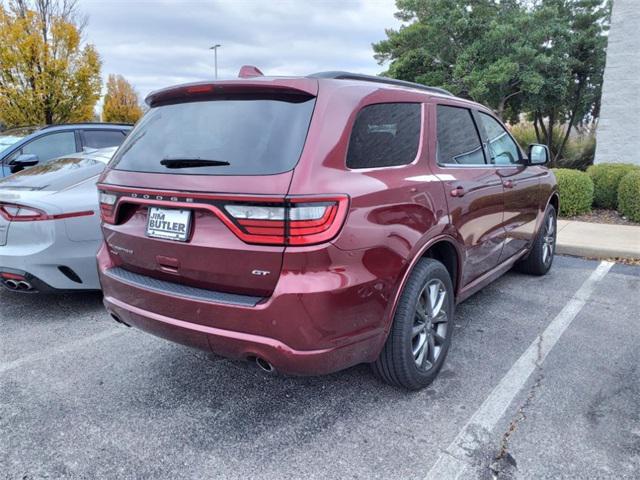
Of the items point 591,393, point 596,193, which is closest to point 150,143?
point 591,393

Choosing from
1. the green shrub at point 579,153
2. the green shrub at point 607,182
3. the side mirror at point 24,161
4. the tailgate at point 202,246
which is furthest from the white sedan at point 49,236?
the green shrub at point 579,153

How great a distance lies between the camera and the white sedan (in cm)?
379

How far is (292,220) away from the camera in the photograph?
2072 millimetres

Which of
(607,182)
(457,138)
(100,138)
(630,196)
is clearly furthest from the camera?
(607,182)

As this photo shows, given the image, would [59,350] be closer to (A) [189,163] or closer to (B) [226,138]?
(A) [189,163]

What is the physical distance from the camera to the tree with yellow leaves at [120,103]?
29359mm

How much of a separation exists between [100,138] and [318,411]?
217 inches

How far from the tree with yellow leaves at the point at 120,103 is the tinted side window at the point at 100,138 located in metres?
23.6

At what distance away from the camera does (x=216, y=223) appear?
2.25 m

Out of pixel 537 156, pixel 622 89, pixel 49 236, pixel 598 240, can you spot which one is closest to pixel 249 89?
pixel 49 236

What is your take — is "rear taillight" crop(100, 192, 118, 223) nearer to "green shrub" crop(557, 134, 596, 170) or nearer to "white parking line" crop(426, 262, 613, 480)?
"white parking line" crop(426, 262, 613, 480)

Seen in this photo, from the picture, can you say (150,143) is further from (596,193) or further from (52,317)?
(596,193)

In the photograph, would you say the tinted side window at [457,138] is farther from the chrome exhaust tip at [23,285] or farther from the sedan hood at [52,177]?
the chrome exhaust tip at [23,285]

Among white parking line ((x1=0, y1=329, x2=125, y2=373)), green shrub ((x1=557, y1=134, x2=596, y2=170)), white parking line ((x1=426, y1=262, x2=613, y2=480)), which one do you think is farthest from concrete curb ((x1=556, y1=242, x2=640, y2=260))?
green shrub ((x1=557, y1=134, x2=596, y2=170))
